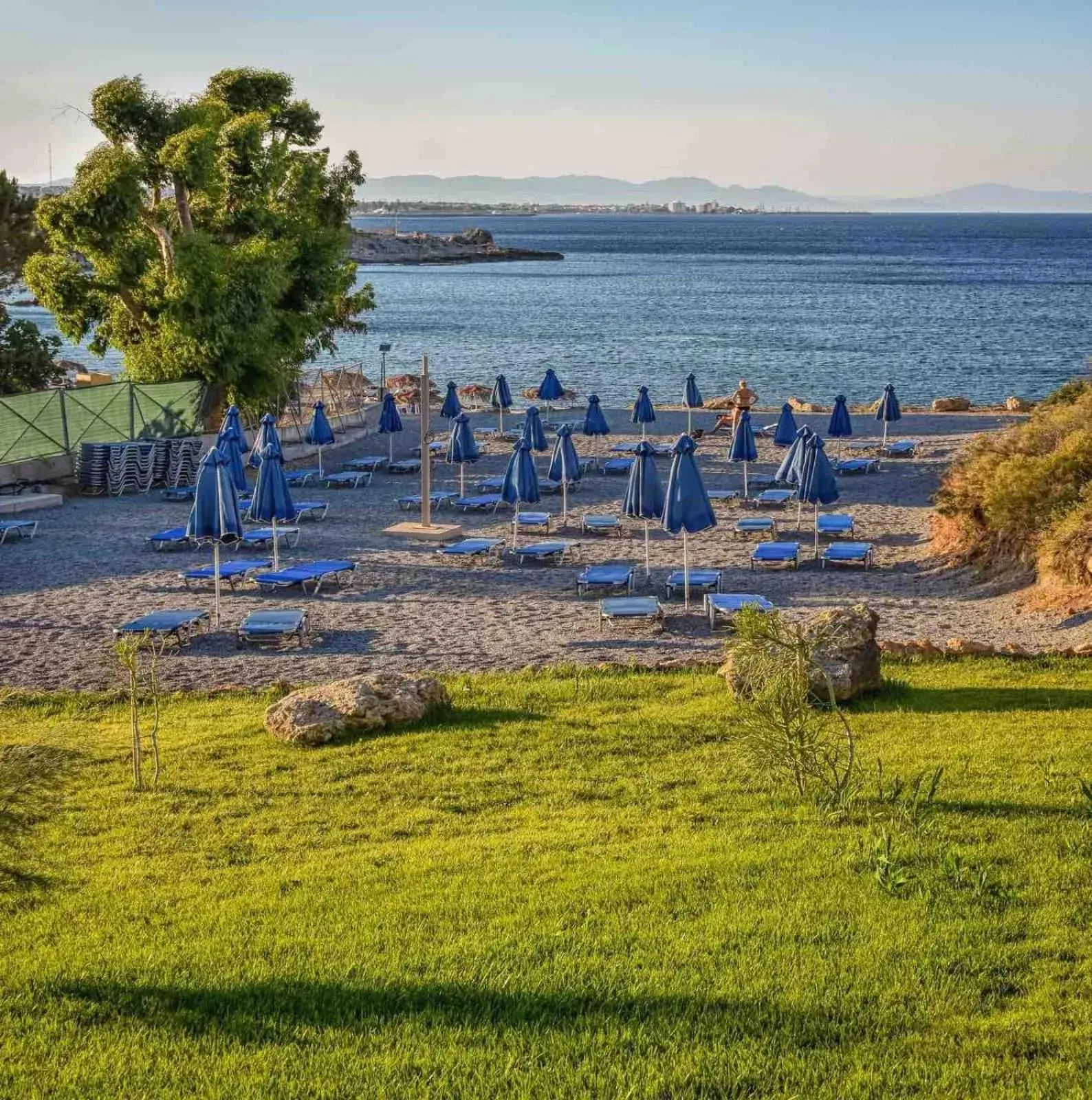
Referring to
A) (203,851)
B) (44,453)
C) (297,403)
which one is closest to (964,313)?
(297,403)

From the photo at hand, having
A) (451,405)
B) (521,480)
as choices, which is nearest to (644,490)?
(521,480)

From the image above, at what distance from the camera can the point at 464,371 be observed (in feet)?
194

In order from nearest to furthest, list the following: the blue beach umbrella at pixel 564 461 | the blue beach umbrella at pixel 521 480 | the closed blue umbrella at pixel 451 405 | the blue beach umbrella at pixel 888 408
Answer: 1. the blue beach umbrella at pixel 521 480
2. the blue beach umbrella at pixel 564 461
3. the blue beach umbrella at pixel 888 408
4. the closed blue umbrella at pixel 451 405

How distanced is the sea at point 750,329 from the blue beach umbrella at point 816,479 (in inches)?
1060

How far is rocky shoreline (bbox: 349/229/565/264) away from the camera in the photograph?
7269 inches

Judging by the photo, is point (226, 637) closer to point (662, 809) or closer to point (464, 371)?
point (662, 809)

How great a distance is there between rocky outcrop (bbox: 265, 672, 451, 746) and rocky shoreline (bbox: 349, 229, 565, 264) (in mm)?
171335

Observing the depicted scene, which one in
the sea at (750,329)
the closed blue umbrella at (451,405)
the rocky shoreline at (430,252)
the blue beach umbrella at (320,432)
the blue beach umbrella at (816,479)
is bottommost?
the blue beach umbrella at (816,479)

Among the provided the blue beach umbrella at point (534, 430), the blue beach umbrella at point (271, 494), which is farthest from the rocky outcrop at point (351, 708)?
the blue beach umbrella at point (534, 430)

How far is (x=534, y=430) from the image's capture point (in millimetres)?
25672

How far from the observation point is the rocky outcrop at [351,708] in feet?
38.7

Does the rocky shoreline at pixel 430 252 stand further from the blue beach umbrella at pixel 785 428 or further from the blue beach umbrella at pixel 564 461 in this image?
the blue beach umbrella at pixel 564 461

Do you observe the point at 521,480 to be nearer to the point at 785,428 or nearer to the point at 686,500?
the point at 686,500

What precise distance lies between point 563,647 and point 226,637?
4.12 m
